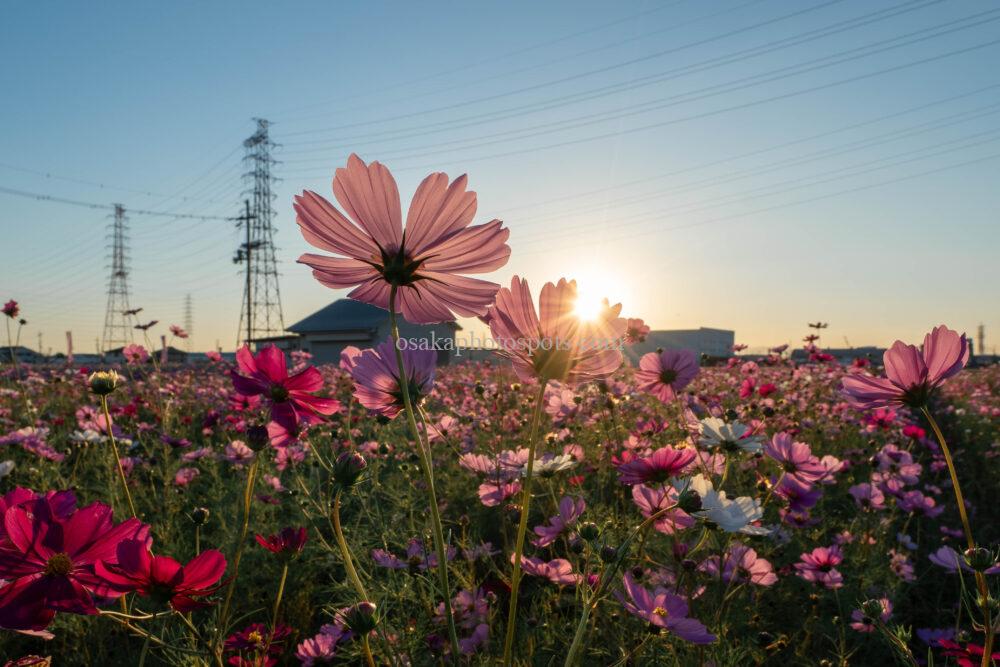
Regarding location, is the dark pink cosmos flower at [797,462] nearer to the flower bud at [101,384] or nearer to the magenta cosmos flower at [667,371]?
the magenta cosmos flower at [667,371]

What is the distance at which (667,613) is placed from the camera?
748 millimetres

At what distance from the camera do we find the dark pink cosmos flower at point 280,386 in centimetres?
63

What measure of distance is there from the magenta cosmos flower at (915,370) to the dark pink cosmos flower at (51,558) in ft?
2.65

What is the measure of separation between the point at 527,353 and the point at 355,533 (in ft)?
3.41

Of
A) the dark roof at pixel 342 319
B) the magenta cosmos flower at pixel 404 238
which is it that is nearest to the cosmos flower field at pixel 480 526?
the magenta cosmos flower at pixel 404 238

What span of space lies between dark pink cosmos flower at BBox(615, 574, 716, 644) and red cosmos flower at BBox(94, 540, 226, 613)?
0.43m

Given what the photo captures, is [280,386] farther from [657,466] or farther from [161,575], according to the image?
[657,466]

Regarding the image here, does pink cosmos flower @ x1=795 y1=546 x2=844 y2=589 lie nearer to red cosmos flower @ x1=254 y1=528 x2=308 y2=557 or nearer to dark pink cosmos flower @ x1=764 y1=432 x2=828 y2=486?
dark pink cosmos flower @ x1=764 y1=432 x2=828 y2=486

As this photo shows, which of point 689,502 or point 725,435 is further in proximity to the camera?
point 725,435

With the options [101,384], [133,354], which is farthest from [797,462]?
[133,354]

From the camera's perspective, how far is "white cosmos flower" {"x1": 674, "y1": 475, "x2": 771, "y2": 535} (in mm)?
615

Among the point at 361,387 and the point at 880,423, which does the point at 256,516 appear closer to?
the point at 361,387

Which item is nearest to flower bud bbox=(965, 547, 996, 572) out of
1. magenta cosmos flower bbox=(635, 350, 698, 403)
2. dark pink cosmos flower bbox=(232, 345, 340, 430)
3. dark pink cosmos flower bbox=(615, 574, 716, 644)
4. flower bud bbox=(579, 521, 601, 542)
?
dark pink cosmos flower bbox=(615, 574, 716, 644)

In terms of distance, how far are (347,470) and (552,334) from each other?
25 centimetres
